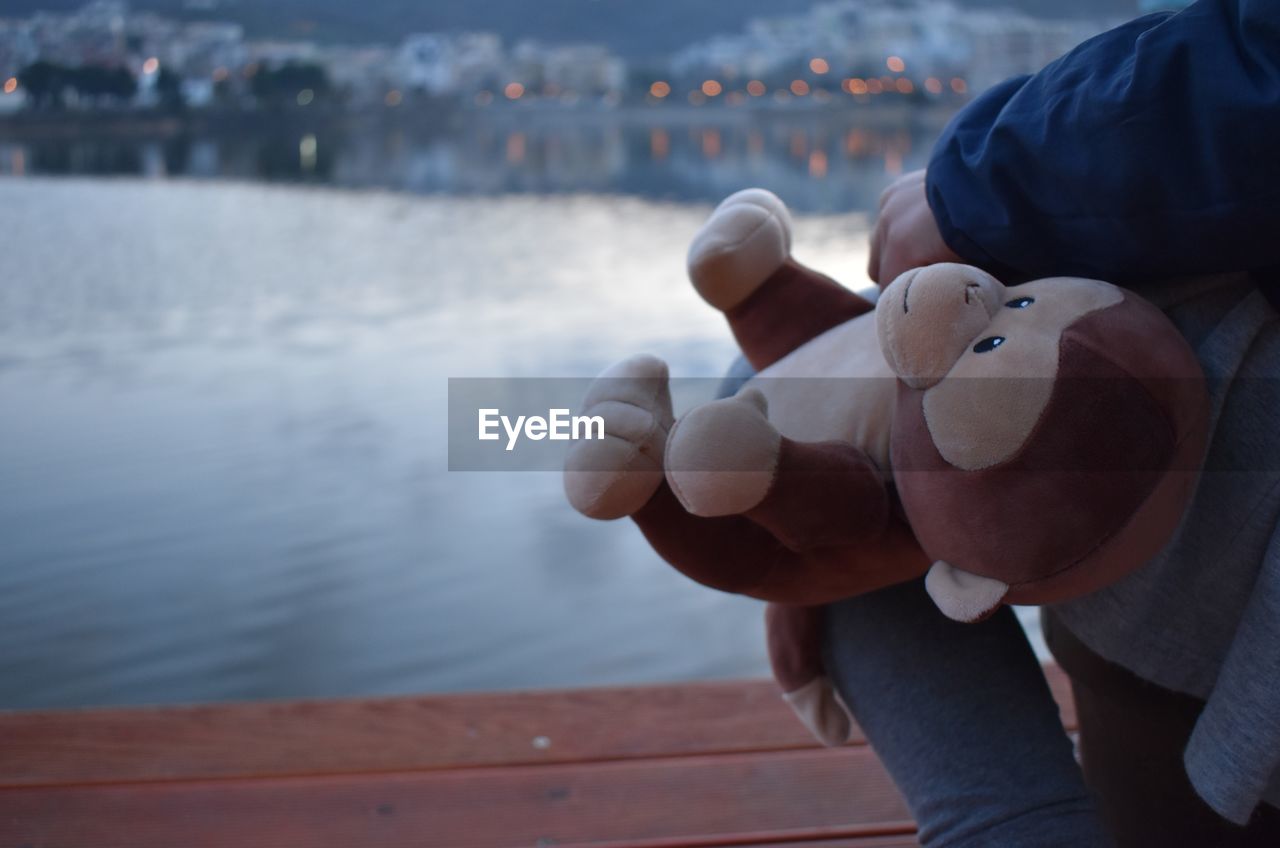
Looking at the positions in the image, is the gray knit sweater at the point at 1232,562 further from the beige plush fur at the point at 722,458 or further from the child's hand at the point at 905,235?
the beige plush fur at the point at 722,458

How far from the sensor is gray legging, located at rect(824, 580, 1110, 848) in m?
0.68

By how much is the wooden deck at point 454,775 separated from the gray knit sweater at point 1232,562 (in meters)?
0.49

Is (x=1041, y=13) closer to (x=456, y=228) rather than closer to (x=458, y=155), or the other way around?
(x=456, y=228)

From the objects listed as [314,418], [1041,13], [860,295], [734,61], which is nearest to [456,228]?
[734,61]

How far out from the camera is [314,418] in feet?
9.56

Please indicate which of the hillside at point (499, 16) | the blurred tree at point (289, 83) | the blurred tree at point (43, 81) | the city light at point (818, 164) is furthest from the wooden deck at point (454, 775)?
the city light at point (818, 164)

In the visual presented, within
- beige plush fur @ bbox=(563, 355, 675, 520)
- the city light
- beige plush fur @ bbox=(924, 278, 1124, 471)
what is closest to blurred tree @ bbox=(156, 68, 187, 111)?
the city light

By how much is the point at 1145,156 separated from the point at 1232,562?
22cm

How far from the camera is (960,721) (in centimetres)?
72

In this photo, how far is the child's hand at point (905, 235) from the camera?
704 mm

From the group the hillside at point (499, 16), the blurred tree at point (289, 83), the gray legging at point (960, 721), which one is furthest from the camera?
the blurred tree at point (289, 83)

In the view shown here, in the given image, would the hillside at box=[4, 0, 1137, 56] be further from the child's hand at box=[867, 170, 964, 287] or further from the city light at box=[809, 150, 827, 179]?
the child's hand at box=[867, 170, 964, 287]

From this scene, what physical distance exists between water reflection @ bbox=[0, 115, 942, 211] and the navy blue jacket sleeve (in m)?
4.45

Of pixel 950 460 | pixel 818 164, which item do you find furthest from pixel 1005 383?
pixel 818 164
